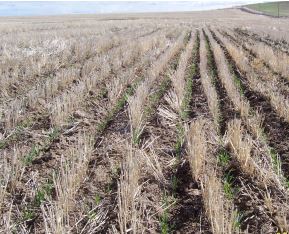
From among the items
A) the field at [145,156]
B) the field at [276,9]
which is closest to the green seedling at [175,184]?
the field at [145,156]

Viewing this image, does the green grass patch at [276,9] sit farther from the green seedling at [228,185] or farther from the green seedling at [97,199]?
the green seedling at [97,199]

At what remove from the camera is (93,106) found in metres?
8.45

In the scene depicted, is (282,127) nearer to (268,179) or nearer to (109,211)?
(268,179)

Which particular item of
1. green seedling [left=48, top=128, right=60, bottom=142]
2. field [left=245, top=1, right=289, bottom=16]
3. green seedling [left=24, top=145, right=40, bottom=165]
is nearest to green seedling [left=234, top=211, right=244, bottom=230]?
green seedling [left=24, top=145, right=40, bottom=165]

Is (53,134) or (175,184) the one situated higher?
(53,134)

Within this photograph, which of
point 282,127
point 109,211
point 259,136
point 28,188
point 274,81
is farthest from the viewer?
point 274,81

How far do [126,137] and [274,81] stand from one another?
5.67 m

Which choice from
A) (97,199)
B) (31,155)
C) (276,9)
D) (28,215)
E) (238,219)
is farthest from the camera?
(276,9)

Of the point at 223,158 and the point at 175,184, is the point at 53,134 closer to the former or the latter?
the point at 175,184

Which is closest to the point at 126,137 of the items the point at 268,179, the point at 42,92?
the point at 268,179

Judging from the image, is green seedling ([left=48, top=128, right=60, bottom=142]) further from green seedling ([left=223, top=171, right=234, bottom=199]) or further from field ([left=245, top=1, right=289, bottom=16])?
field ([left=245, top=1, right=289, bottom=16])

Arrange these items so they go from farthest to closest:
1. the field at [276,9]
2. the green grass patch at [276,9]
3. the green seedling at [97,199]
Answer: the field at [276,9], the green grass patch at [276,9], the green seedling at [97,199]

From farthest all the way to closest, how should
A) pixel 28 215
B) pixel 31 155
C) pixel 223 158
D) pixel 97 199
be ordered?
pixel 31 155, pixel 223 158, pixel 97 199, pixel 28 215

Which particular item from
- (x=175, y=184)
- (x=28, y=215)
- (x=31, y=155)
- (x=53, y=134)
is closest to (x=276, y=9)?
(x=53, y=134)
